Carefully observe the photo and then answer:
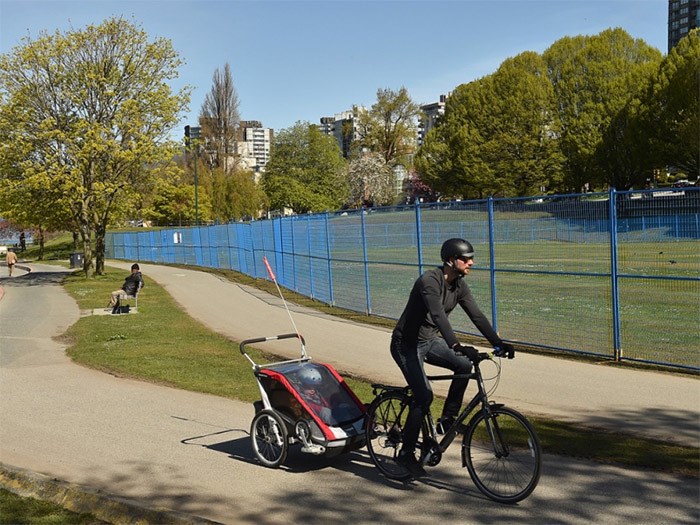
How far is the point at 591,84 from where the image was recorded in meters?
59.6

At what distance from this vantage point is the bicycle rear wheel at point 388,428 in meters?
6.21

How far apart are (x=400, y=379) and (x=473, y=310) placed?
497cm

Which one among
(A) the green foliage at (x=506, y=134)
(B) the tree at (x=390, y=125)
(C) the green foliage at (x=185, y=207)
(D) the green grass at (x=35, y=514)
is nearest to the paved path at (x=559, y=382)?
(D) the green grass at (x=35, y=514)

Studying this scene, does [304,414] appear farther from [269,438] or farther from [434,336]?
[434,336]

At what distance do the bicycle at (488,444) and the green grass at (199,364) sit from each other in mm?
1338

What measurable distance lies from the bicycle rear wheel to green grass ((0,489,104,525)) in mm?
2163

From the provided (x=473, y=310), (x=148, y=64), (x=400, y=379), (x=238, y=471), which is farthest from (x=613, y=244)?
(x=148, y=64)

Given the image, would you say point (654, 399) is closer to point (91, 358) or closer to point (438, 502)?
point (438, 502)

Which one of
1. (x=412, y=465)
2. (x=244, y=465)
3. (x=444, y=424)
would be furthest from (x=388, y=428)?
(x=244, y=465)

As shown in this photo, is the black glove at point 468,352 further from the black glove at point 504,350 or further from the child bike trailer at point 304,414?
the child bike trailer at point 304,414

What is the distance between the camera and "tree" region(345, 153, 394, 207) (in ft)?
306

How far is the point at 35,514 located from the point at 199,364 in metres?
6.44

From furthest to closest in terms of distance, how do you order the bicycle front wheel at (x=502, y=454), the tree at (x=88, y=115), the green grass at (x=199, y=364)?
the tree at (x=88, y=115) → the green grass at (x=199, y=364) → the bicycle front wheel at (x=502, y=454)

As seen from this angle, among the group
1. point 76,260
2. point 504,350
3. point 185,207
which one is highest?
point 185,207
